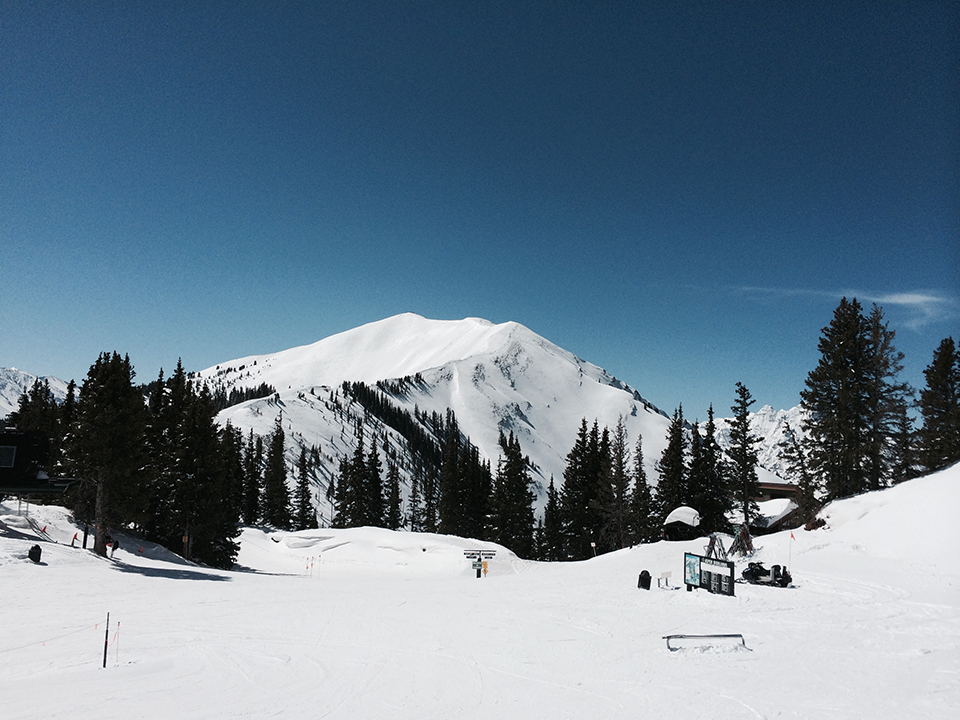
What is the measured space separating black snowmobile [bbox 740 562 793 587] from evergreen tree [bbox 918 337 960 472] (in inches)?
1033

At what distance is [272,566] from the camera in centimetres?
4872

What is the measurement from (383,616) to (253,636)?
5101mm

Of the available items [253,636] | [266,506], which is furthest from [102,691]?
[266,506]

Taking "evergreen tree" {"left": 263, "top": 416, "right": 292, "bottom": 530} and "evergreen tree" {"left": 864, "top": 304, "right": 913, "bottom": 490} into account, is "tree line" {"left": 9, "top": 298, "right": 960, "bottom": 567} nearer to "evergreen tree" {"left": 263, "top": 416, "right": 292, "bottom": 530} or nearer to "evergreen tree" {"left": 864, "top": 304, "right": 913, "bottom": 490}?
"evergreen tree" {"left": 864, "top": 304, "right": 913, "bottom": 490}

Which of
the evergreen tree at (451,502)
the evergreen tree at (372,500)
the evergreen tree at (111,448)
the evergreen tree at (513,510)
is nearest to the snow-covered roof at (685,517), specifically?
the evergreen tree at (513,510)

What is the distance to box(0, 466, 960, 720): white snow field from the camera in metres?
11.6

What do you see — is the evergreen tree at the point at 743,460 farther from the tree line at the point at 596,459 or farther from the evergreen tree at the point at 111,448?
the evergreen tree at the point at 111,448

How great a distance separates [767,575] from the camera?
25.5m

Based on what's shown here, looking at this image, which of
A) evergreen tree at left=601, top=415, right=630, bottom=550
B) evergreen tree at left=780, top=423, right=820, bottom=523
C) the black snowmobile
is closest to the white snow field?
the black snowmobile

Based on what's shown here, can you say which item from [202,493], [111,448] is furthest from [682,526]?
[111,448]

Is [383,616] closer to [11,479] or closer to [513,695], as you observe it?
[513,695]

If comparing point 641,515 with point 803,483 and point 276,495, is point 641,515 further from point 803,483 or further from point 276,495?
point 276,495

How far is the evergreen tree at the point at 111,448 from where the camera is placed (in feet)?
100

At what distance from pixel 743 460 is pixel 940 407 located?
15622 millimetres
